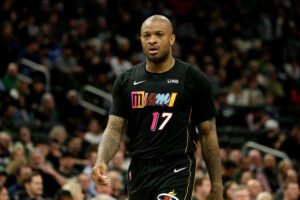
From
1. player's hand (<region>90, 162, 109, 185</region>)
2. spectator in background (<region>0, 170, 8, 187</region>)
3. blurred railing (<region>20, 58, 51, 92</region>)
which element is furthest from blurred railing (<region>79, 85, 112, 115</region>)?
player's hand (<region>90, 162, 109, 185</region>)

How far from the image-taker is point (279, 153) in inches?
555

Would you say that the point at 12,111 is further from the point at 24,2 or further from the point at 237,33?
the point at 237,33

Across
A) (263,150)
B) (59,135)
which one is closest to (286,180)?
(263,150)

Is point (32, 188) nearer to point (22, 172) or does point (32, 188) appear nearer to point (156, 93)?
point (22, 172)

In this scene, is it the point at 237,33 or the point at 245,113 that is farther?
the point at 237,33

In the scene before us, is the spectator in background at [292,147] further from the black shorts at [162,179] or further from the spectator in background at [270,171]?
the black shorts at [162,179]

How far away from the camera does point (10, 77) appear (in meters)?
13.1

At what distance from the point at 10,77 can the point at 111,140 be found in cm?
859

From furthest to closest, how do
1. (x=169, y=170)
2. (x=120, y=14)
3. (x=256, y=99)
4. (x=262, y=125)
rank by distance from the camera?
(x=120, y=14)
(x=256, y=99)
(x=262, y=125)
(x=169, y=170)

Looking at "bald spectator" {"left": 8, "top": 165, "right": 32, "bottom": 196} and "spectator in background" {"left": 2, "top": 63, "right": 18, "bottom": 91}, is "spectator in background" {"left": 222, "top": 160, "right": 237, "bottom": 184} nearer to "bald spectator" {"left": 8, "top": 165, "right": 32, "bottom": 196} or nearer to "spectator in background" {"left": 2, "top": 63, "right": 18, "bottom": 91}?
"bald spectator" {"left": 8, "top": 165, "right": 32, "bottom": 196}

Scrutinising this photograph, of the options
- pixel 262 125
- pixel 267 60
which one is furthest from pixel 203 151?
pixel 267 60

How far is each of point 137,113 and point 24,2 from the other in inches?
457

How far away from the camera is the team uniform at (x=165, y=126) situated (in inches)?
188

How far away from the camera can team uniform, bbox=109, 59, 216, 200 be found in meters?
4.77
